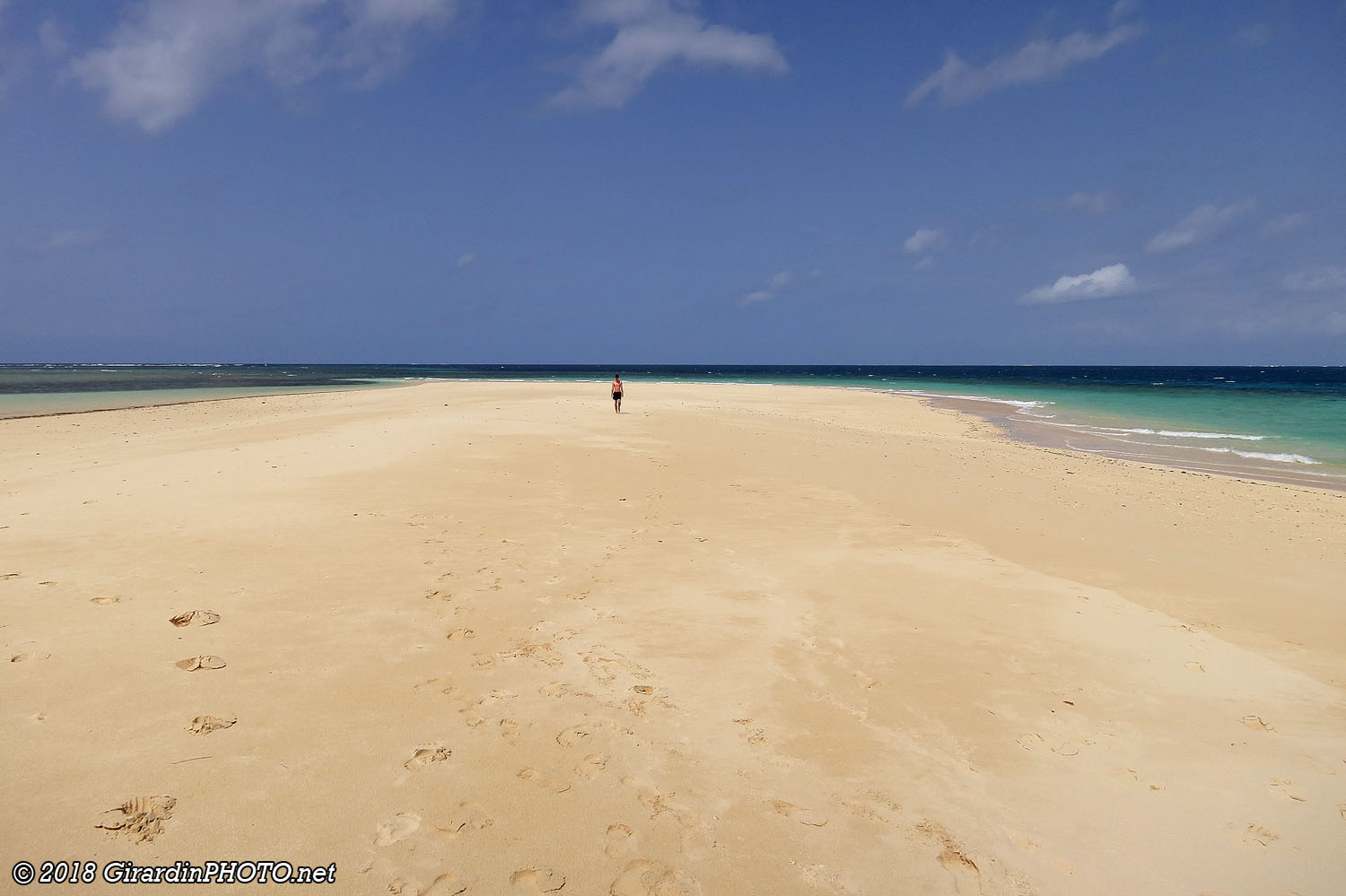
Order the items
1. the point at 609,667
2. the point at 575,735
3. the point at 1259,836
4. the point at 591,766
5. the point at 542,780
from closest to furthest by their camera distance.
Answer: the point at 1259,836 → the point at 542,780 → the point at 591,766 → the point at 575,735 → the point at 609,667

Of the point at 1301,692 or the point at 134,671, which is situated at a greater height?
the point at 134,671

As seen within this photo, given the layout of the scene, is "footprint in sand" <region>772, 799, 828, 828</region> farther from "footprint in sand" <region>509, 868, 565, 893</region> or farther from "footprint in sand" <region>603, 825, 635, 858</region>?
"footprint in sand" <region>509, 868, 565, 893</region>

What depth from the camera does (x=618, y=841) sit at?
321 cm

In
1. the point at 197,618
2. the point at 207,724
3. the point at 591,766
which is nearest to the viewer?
the point at 591,766

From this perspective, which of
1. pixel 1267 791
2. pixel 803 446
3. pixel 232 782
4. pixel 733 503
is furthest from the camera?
pixel 803 446

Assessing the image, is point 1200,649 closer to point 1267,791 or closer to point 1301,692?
point 1301,692

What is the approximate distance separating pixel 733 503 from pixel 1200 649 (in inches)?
239

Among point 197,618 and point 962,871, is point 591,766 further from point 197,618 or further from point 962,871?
point 197,618

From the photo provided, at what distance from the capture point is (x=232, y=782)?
3410mm

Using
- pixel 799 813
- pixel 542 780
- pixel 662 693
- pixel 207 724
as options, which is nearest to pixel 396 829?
pixel 542 780

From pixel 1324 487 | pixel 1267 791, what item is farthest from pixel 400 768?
pixel 1324 487

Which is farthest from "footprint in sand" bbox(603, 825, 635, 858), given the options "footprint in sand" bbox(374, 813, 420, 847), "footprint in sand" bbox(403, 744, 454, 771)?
"footprint in sand" bbox(403, 744, 454, 771)

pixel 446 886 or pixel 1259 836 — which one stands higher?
pixel 446 886

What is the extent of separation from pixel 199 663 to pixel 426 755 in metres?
2.10
